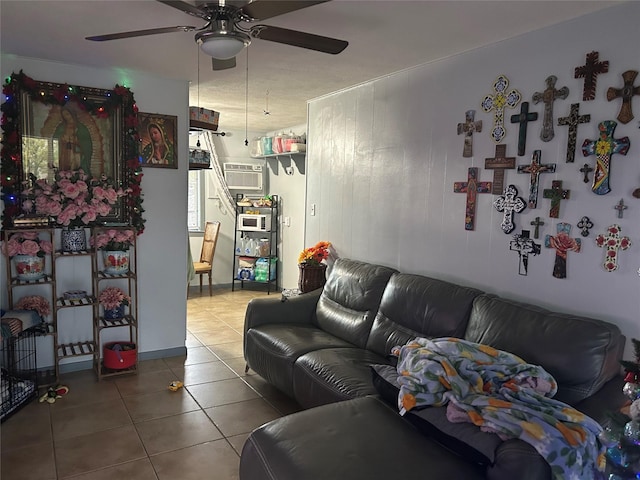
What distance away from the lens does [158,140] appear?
384 centimetres

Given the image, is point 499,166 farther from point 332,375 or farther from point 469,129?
point 332,375

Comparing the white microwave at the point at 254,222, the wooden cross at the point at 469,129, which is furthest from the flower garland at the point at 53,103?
the white microwave at the point at 254,222

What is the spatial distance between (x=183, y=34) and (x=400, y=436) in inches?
94.6

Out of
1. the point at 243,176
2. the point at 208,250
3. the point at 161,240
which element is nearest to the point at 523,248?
the point at 161,240

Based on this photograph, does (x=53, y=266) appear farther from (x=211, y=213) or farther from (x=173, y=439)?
(x=211, y=213)

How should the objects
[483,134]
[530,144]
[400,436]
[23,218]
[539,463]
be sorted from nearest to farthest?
[539,463] → [400,436] → [530,144] → [483,134] → [23,218]

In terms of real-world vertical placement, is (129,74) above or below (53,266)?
above

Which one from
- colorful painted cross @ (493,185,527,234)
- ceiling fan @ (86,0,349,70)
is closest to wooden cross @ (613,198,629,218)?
colorful painted cross @ (493,185,527,234)

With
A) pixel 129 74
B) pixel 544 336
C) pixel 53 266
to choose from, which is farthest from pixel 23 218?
pixel 544 336

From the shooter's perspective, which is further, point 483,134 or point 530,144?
point 483,134

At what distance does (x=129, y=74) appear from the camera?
3682 mm

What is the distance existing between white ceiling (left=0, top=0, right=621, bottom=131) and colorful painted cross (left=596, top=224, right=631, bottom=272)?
107 centimetres

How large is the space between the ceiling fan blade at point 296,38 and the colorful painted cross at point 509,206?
4.26 ft

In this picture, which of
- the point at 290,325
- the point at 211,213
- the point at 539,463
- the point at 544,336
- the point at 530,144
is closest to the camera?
the point at 539,463
